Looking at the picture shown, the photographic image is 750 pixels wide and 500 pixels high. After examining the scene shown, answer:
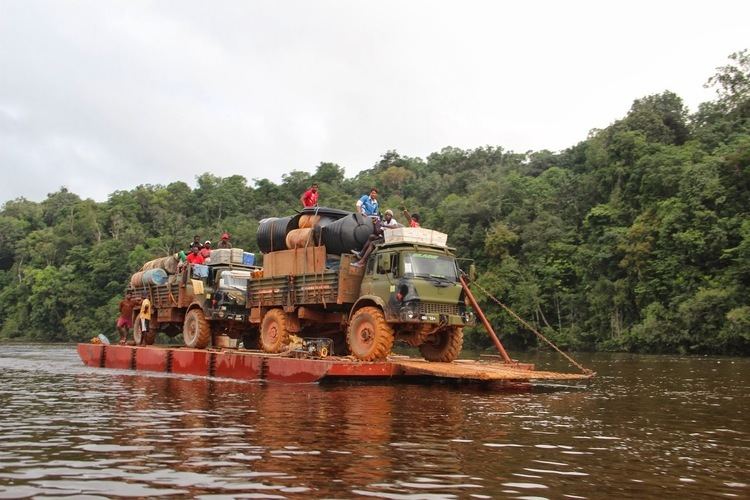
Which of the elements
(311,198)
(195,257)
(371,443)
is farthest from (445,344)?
(371,443)

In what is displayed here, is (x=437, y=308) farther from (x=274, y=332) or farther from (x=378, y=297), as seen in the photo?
(x=274, y=332)

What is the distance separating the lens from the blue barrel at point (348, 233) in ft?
64.3

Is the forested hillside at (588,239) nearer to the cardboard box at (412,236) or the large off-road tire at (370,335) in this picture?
the cardboard box at (412,236)

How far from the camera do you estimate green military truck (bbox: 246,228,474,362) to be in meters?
Result: 17.7

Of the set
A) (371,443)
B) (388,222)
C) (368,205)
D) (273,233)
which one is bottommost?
(371,443)

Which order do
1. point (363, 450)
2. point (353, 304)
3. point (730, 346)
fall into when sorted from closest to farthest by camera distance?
point (363, 450)
point (353, 304)
point (730, 346)

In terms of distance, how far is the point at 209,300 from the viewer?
24078mm

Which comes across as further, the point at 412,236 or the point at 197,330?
the point at 197,330

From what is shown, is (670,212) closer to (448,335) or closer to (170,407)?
(448,335)

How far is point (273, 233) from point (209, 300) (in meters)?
3.86

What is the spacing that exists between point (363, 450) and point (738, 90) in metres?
55.0

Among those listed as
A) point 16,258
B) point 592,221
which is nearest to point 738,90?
point 592,221

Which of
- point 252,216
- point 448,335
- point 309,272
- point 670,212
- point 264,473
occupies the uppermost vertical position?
point 252,216

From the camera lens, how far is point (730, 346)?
127 feet
